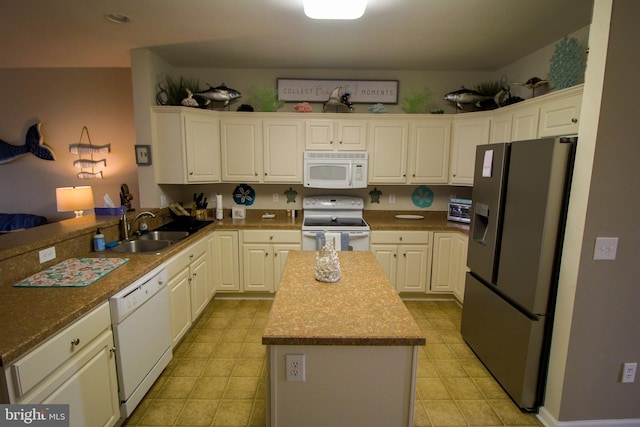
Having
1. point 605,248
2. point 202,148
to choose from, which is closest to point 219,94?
point 202,148

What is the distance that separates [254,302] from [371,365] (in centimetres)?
245

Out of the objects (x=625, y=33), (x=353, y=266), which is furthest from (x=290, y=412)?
(x=625, y=33)

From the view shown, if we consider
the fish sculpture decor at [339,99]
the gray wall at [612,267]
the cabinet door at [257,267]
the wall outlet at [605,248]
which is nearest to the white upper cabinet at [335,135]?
the fish sculpture decor at [339,99]

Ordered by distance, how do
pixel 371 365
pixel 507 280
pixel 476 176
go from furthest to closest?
pixel 476 176 → pixel 507 280 → pixel 371 365

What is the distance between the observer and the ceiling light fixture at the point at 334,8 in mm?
1766

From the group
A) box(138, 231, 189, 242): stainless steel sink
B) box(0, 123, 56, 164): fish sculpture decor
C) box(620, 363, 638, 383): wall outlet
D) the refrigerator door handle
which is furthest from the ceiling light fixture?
box(0, 123, 56, 164): fish sculpture decor

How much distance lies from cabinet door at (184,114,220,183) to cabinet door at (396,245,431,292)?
2330mm

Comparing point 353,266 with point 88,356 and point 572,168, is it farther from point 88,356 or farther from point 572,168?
point 88,356

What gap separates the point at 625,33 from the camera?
145 centimetres

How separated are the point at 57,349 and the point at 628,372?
2912 millimetres

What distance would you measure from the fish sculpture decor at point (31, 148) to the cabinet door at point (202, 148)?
8.29 feet

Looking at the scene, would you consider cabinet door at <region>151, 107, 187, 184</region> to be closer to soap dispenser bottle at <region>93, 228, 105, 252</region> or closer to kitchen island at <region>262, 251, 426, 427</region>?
soap dispenser bottle at <region>93, 228, 105, 252</region>

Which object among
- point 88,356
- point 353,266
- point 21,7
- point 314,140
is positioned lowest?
point 88,356

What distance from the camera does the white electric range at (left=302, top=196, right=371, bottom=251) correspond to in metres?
3.26
